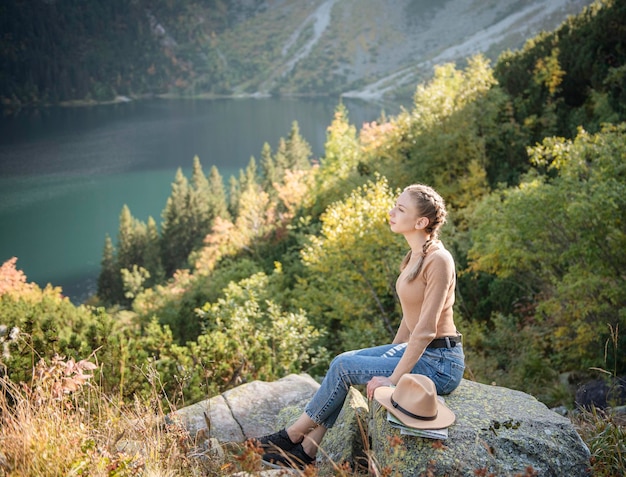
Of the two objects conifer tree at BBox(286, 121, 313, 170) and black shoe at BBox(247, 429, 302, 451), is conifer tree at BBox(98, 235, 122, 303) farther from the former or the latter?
black shoe at BBox(247, 429, 302, 451)

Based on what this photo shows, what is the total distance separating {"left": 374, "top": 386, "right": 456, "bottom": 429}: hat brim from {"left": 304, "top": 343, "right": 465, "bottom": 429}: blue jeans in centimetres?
29

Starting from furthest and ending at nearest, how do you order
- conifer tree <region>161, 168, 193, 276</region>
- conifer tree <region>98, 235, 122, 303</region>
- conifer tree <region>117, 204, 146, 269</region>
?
conifer tree <region>161, 168, 193, 276</region> → conifer tree <region>117, 204, 146, 269</region> → conifer tree <region>98, 235, 122, 303</region>

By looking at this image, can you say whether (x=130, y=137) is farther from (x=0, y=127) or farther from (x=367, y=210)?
(x=367, y=210)

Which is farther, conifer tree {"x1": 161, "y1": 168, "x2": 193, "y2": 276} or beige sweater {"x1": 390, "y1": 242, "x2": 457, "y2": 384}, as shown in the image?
conifer tree {"x1": 161, "y1": 168, "x2": 193, "y2": 276}

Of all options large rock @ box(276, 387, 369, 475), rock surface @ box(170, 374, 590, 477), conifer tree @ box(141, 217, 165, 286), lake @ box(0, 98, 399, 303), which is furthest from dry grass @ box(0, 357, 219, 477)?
lake @ box(0, 98, 399, 303)

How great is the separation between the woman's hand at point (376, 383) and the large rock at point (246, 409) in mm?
1566

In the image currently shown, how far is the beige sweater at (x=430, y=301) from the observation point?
11.7 ft

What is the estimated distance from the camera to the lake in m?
66.8

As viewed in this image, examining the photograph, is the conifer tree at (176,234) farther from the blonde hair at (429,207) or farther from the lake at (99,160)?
the blonde hair at (429,207)

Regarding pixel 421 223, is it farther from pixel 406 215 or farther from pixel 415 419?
pixel 415 419

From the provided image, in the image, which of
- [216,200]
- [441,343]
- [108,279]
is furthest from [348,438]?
[216,200]

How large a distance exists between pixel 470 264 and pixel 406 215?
10.3 meters

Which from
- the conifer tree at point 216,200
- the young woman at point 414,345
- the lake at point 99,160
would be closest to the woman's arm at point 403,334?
the young woman at point 414,345

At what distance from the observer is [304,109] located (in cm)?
16550
